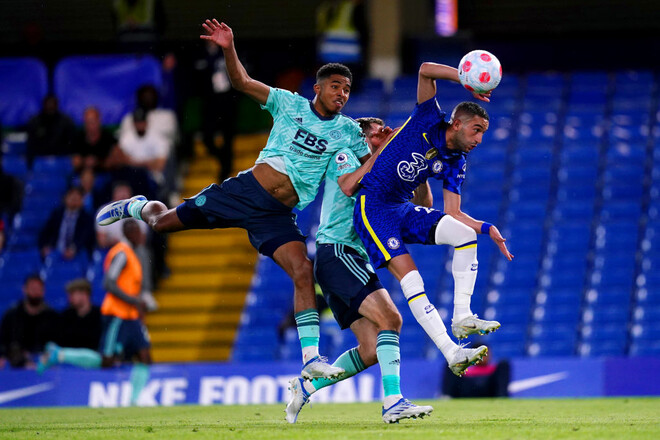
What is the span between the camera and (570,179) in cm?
1806

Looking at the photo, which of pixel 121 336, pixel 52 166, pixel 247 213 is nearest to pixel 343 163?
pixel 247 213

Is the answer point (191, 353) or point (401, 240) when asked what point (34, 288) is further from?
point (401, 240)

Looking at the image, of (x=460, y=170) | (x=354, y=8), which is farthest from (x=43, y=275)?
(x=460, y=170)

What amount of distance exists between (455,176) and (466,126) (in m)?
0.49

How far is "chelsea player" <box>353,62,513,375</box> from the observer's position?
7762mm

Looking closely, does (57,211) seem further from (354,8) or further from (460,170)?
(460,170)

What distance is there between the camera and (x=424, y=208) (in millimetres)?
8023

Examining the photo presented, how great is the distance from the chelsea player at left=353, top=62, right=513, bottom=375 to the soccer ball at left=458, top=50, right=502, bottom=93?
6 centimetres

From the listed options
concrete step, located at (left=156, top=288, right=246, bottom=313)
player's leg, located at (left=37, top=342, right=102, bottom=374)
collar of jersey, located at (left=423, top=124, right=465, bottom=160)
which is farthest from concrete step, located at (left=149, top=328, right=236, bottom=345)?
collar of jersey, located at (left=423, top=124, right=465, bottom=160)

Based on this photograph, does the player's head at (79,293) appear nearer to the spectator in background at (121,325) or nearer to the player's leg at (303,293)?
the spectator in background at (121,325)

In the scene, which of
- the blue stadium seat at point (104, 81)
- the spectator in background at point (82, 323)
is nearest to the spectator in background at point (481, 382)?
the spectator in background at point (82, 323)

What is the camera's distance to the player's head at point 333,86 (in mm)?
8391

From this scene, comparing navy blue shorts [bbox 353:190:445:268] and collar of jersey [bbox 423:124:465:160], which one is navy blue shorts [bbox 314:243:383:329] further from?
collar of jersey [bbox 423:124:465:160]

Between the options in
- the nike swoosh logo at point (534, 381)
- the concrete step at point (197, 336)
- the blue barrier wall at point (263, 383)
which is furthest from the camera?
the concrete step at point (197, 336)
